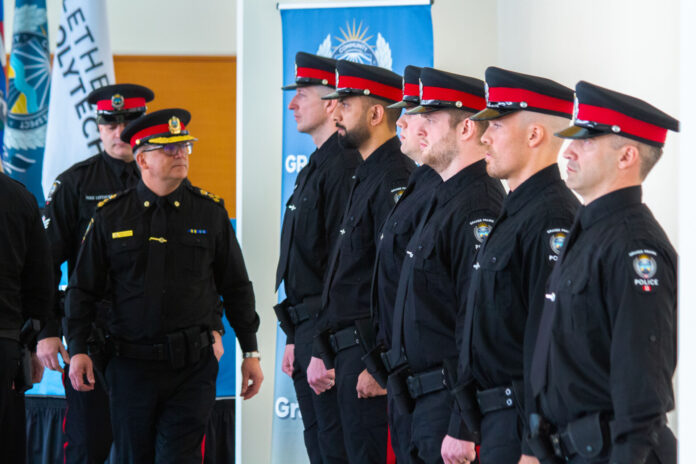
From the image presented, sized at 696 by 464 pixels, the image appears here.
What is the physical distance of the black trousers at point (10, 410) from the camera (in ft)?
11.8

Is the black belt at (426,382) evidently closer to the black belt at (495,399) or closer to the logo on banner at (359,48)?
the black belt at (495,399)

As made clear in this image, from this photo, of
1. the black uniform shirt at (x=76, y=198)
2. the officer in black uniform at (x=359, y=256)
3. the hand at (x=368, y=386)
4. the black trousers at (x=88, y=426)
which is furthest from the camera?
the black uniform shirt at (x=76, y=198)

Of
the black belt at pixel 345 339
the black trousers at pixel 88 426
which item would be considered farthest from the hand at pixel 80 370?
the black belt at pixel 345 339

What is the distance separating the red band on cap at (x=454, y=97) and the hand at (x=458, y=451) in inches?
43.2

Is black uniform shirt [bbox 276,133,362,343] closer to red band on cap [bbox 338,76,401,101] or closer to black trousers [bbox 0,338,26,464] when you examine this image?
red band on cap [bbox 338,76,401,101]

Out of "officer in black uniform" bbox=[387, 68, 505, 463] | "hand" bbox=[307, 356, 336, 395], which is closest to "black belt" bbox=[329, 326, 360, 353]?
"hand" bbox=[307, 356, 336, 395]

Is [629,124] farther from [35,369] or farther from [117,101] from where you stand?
[117,101]

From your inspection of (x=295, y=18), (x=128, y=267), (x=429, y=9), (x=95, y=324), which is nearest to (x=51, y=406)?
(x=95, y=324)

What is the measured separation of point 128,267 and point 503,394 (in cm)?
206

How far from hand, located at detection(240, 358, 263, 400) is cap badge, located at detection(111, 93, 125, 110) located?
1.49m

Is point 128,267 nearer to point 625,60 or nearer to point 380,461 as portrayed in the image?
point 380,461

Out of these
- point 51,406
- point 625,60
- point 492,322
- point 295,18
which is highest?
point 295,18

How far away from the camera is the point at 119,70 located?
6.93 m

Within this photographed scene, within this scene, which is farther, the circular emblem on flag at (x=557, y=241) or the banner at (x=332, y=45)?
the banner at (x=332, y=45)
